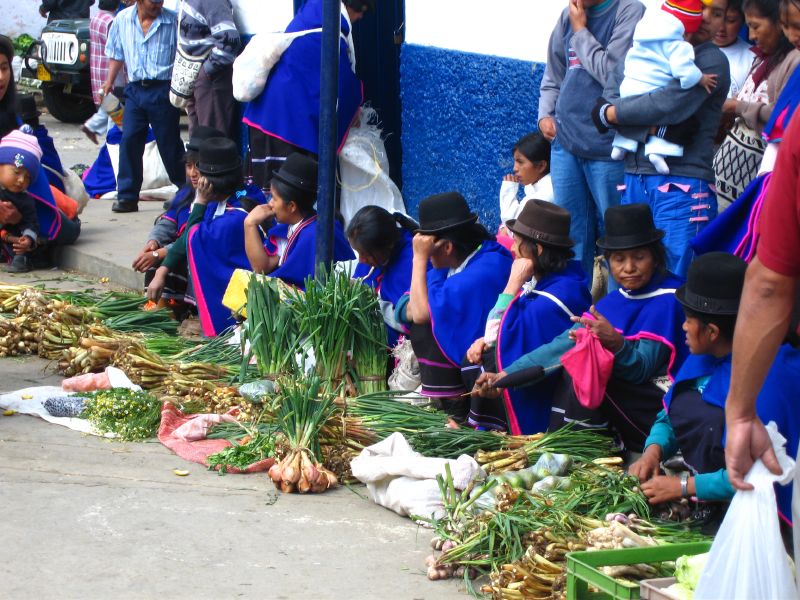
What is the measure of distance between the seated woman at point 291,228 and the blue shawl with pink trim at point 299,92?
117cm

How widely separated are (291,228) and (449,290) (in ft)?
5.19

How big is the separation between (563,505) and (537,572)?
0.42 m

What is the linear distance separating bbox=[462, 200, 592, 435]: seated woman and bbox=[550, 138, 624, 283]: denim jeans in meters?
1.06

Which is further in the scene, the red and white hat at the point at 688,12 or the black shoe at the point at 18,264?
the black shoe at the point at 18,264

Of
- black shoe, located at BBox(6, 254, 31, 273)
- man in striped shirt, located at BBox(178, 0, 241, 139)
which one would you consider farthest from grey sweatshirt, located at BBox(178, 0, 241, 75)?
black shoe, located at BBox(6, 254, 31, 273)

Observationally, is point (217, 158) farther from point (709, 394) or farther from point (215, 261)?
point (709, 394)

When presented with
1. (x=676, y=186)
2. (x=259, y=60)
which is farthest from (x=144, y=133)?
(x=676, y=186)

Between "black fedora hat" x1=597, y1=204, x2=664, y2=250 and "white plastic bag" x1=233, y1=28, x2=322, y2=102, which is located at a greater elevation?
"white plastic bag" x1=233, y1=28, x2=322, y2=102

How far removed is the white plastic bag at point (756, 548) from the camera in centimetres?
277

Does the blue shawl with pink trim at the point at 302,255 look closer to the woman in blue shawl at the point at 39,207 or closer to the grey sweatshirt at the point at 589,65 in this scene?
the grey sweatshirt at the point at 589,65

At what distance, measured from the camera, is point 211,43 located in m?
8.79

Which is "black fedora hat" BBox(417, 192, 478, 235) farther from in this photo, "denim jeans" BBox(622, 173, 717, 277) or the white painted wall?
the white painted wall

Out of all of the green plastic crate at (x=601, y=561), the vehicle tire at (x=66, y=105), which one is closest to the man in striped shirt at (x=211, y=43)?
the green plastic crate at (x=601, y=561)

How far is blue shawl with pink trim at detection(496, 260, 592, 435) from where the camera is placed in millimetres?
4988
